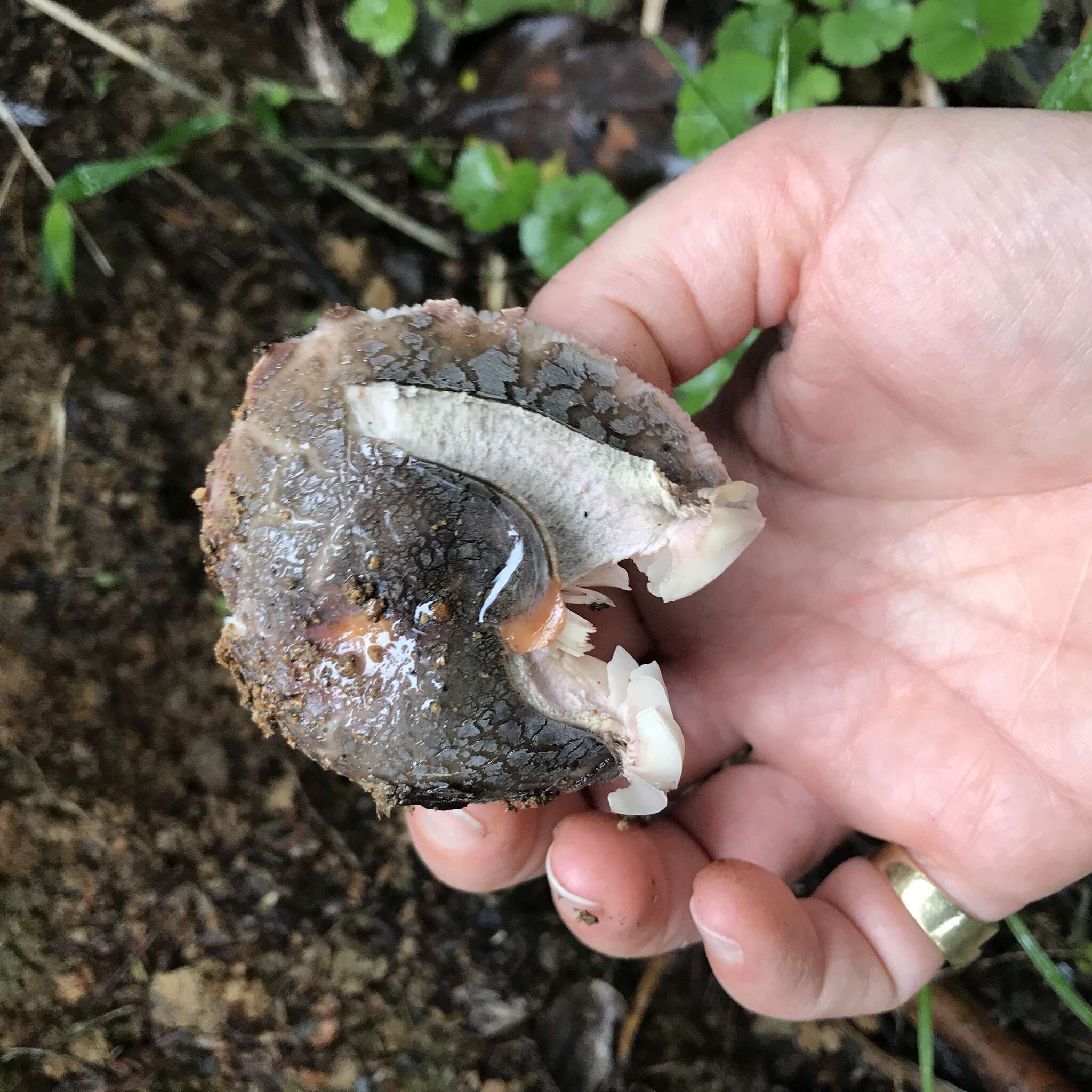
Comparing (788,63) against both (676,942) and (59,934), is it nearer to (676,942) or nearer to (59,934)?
(676,942)

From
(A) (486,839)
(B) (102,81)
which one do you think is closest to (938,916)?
(A) (486,839)

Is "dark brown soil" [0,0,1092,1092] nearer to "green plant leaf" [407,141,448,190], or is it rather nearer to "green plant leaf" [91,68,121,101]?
"green plant leaf" [91,68,121,101]

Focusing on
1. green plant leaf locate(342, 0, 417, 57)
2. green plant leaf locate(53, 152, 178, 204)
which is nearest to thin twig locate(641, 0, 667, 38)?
green plant leaf locate(342, 0, 417, 57)

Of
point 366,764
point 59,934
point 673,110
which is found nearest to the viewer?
point 366,764

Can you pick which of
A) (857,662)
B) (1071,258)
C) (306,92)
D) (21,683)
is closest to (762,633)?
(857,662)

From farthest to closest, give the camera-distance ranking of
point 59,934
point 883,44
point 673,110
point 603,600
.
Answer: point 673,110 → point 883,44 → point 59,934 → point 603,600

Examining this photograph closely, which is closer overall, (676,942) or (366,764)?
(366,764)

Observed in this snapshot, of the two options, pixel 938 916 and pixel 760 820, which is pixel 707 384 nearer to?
pixel 760 820
